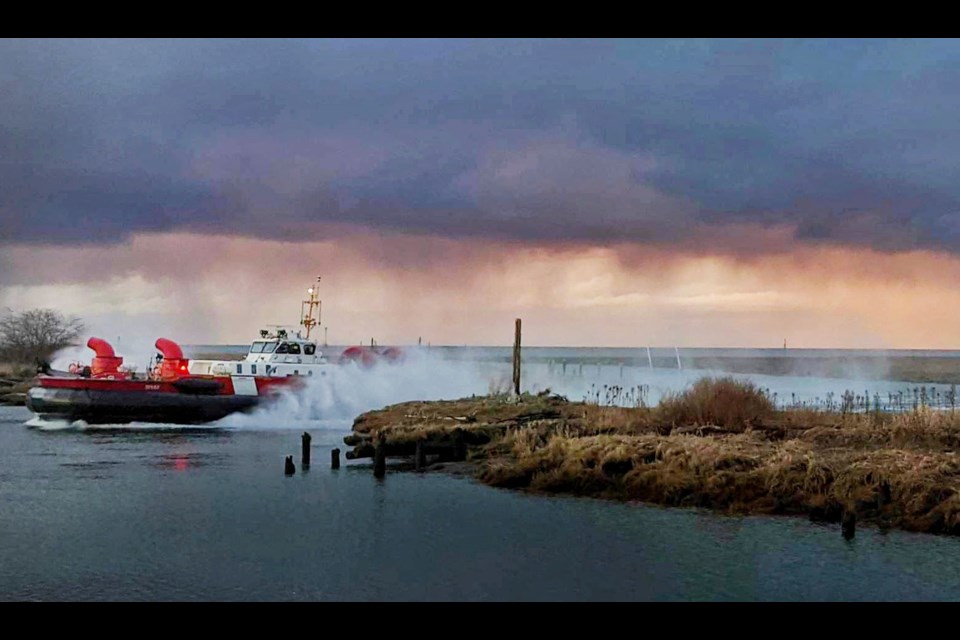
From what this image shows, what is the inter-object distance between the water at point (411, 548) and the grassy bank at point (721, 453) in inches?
31.6

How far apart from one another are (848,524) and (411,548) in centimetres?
743

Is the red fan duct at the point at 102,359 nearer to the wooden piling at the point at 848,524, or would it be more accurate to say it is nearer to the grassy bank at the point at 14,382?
the grassy bank at the point at 14,382

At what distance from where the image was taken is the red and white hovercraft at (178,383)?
122 feet

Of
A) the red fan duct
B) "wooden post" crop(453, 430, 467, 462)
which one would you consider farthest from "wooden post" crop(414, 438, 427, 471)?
the red fan duct

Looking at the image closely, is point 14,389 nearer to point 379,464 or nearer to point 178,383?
point 178,383

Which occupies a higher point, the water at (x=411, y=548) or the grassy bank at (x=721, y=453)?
the grassy bank at (x=721, y=453)

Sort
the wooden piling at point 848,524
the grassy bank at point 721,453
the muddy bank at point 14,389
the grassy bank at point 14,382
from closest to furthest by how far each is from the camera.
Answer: the wooden piling at point 848,524, the grassy bank at point 721,453, the muddy bank at point 14,389, the grassy bank at point 14,382

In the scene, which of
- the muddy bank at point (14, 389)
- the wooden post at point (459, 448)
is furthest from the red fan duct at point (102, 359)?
the wooden post at point (459, 448)

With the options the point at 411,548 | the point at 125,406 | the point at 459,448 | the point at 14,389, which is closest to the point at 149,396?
the point at 125,406

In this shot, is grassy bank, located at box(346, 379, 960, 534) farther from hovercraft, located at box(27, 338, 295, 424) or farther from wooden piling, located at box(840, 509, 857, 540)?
hovercraft, located at box(27, 338, 295, 424)

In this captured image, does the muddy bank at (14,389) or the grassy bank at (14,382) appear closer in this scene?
the muddy bank at (14,389)

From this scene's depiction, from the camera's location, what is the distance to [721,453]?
61.2ft
